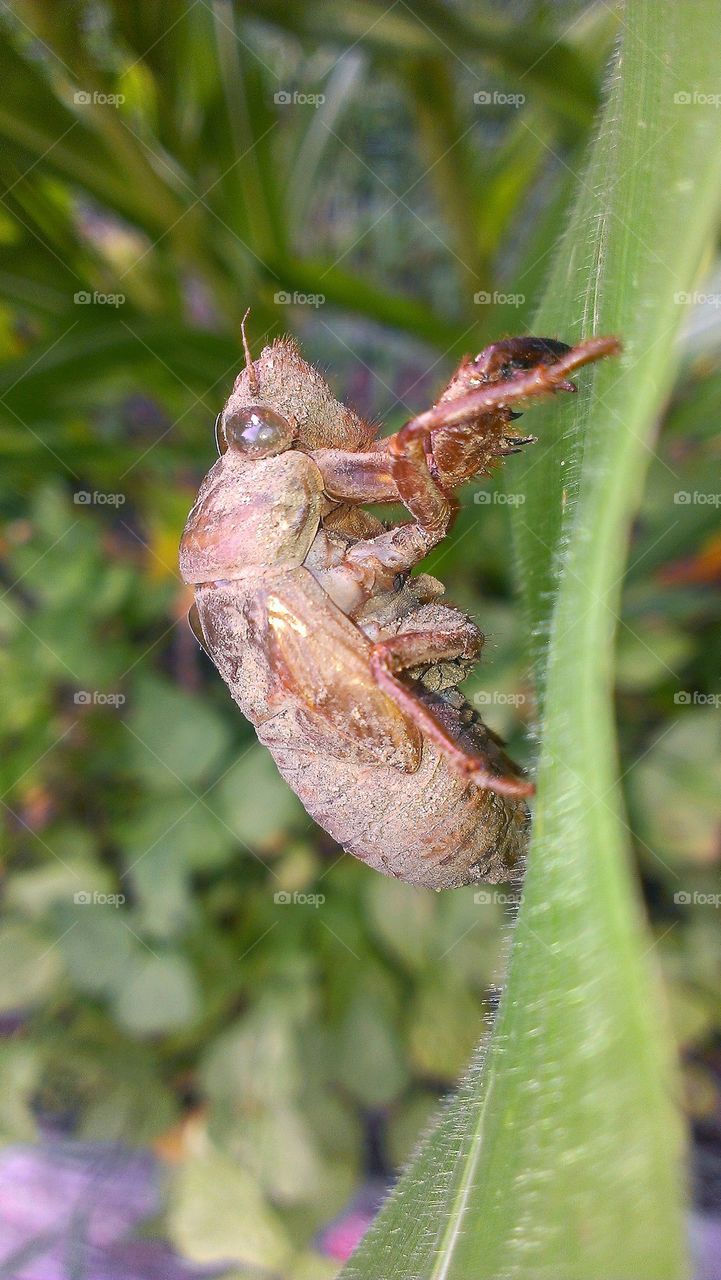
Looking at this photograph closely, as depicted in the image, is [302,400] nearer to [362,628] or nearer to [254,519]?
[254,519]

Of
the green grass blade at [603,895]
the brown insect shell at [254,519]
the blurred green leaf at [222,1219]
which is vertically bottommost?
the blurred green leaf at [222,1219]

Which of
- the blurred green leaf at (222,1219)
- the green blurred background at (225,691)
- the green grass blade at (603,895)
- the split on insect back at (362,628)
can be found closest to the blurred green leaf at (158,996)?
the green blurred background at (225,691)

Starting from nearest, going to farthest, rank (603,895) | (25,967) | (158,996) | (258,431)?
1. (603,895)
2. (258,431)
3. (158,996)
4. (25,967)

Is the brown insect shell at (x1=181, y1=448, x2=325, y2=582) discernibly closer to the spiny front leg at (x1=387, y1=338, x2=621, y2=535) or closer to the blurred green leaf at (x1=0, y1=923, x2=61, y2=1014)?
the spiny front leg at (x1=387, y1=338, x2=621, y2=535)

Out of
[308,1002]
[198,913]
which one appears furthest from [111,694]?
[308,1002]

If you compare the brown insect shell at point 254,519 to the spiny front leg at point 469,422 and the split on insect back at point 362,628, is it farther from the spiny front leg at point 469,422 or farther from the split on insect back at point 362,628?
the spiny front leg at point 469,422

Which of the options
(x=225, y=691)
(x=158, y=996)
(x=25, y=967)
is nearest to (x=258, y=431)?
(x=225, y=691)
